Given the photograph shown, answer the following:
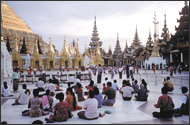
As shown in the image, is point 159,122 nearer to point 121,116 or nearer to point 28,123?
point 121,116

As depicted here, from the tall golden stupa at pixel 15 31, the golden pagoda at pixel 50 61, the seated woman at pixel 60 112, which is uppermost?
the tall golden stupa at pixel 15 31

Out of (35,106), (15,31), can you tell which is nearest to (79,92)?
(35,106)

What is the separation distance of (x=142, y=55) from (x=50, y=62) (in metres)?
25.3

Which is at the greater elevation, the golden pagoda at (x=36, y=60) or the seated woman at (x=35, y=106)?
the golden pagoda at (x=36, y=60)

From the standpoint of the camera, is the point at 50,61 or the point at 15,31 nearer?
the point at 50,61

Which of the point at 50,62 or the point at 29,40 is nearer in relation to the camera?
the point at 50,62

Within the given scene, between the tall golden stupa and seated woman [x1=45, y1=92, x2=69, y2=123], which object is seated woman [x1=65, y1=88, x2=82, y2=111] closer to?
seated woman [x1=45, y1=92, x2=69, y2=123]

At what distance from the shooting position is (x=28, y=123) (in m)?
5.22

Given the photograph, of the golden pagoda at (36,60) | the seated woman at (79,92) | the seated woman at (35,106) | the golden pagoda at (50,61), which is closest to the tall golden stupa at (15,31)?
the golden pagoda at (36,60)

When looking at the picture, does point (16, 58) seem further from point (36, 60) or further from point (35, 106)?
point (35, 106)

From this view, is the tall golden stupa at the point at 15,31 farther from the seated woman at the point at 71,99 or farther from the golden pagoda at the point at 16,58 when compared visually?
the seated woman at the point at 71,99

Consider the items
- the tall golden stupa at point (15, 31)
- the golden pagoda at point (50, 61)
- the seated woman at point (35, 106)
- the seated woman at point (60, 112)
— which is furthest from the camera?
the tall golden stupa at point (15, 31)

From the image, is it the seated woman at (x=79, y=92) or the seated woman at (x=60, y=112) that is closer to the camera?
the seated woman at (x=60, y=112)

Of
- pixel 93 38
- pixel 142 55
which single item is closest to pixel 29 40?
pixel 93 38
